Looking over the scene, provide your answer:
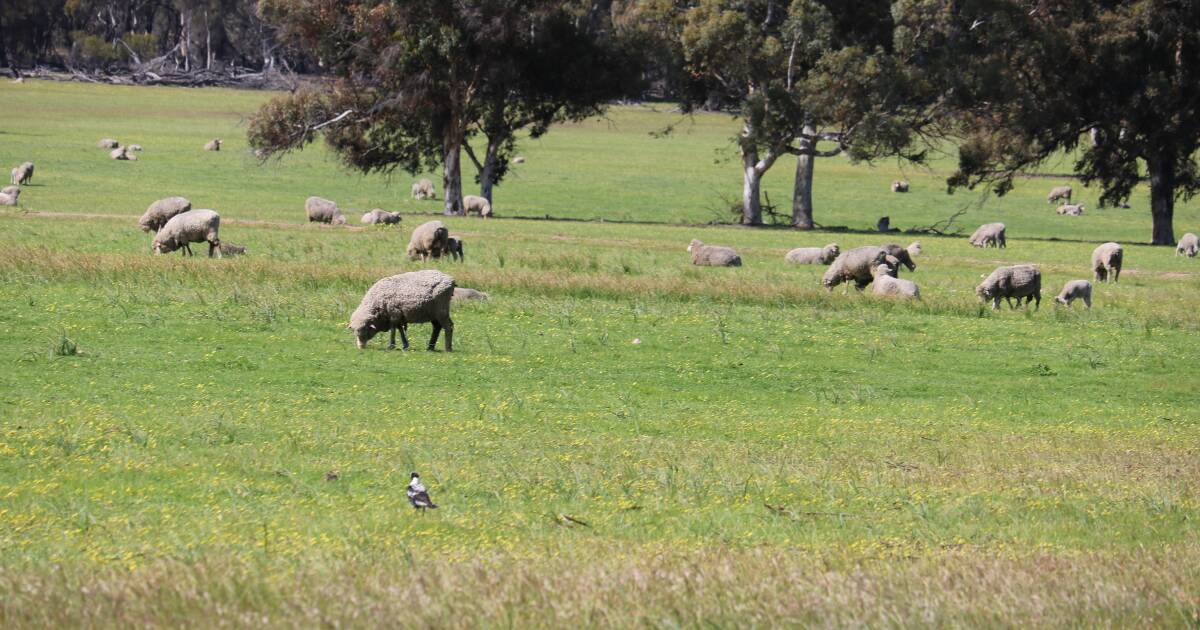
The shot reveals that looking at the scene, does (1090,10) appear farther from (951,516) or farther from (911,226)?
(951,516)

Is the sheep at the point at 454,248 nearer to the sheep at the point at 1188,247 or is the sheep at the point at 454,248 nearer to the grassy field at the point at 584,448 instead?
the grassy field at the point at 584,448

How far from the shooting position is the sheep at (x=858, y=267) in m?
34.8

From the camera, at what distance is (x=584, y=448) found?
1625 cm

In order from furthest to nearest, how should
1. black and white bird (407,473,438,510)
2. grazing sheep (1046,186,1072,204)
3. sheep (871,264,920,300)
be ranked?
1. grazing sheep (1046,186,1072,204)
2. sheep (871,264,920,300)
3. black and white bird (407,473,438,510)

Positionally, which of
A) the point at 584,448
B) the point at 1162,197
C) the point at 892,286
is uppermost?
the point at 1162,197

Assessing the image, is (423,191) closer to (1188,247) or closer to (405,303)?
(1188,247)

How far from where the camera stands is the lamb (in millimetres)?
40969

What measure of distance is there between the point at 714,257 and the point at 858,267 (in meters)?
6.82

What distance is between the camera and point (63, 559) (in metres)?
10.6

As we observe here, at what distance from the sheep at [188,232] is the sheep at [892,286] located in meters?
16.3

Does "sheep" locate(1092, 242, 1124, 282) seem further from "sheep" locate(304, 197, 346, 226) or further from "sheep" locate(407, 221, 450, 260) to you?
"sheep" locate(304, 197, 346, 226)

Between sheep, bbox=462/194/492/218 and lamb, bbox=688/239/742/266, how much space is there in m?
22.5

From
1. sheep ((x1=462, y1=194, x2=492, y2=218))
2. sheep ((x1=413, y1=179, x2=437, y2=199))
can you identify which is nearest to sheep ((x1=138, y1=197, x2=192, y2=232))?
sheep ((x1=462, y1=194, x2=492, y2=218))

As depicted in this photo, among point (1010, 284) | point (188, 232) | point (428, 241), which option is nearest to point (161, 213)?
point (188, 232)
